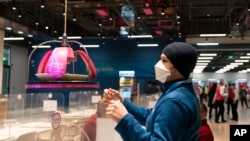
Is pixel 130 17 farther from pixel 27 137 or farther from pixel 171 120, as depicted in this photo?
pixel 171 120

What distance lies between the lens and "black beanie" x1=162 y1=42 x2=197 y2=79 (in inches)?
68.9

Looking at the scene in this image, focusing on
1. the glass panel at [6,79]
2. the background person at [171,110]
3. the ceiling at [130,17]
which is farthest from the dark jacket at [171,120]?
the glass panel at [6,79]

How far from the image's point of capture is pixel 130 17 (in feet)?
44.7

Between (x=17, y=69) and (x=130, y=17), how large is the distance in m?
8.07

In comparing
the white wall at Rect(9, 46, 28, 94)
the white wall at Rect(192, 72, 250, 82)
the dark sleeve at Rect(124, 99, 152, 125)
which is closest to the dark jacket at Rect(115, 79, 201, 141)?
the dark sleeve at Rect(124, 99, 152, 125)

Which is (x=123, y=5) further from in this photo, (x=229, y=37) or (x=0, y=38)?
(x=229, y=37)

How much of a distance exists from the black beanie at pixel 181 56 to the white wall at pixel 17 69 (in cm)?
1731

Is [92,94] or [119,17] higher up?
[119,17]

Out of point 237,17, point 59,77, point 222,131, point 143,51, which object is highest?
point 237,17

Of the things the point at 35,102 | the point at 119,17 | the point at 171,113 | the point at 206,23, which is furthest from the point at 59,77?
the point at 206,23

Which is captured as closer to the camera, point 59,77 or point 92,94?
point 59,77

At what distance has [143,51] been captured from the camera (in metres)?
17.8

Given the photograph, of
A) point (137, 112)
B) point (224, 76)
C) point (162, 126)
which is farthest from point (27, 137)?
point (224, 76)

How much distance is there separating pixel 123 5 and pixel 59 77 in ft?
33.8
